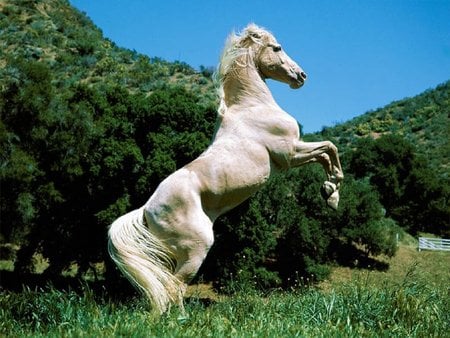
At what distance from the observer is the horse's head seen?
7.04 m

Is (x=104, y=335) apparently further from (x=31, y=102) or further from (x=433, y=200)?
(x=433, y=200)

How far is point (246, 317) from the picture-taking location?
6.02 m

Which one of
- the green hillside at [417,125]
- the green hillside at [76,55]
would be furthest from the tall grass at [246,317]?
the green hillside at [417,125]

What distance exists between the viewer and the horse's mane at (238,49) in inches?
276

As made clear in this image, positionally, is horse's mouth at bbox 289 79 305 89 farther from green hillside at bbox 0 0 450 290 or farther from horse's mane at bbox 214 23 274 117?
green hillside at bbox 0 0 450 290

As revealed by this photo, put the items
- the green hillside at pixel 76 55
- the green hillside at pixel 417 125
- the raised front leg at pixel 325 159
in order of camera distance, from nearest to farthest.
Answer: the raised front leg at pixel 325 159 < the green hillside at pixel 76 55 < the green hillside at pixel 417 125

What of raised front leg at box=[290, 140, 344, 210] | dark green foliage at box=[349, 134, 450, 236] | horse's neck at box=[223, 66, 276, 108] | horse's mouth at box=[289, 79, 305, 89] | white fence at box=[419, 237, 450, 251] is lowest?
raised front leg at box=[290, 140, 344, 210]

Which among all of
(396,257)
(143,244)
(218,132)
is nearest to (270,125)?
(218,132)

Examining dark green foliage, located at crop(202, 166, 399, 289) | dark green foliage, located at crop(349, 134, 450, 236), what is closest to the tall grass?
dark green foliage, located at crop(202, 166, 399, 289)

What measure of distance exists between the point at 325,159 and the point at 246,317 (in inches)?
87.6

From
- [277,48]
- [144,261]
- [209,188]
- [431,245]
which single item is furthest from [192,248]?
[431,245]

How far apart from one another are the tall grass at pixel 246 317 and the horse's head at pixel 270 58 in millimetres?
2760

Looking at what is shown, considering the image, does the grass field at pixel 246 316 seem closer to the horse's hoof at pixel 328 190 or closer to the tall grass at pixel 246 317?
the tall grass at pixel 246 317

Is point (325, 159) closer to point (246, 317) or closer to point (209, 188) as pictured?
point (209, 188)
